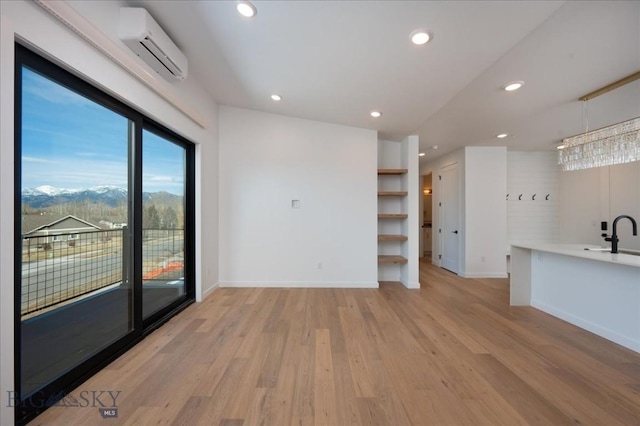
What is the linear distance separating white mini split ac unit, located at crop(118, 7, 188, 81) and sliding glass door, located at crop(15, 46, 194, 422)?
499 mm

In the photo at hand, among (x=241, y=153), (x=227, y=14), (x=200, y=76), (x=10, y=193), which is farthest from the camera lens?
(x=241, y=153)

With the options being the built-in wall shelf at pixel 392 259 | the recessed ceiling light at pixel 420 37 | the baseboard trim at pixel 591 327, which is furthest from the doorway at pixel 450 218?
the recessed ceiling light at pixel 420 37

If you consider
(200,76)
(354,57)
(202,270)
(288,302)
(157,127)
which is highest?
(200,76)

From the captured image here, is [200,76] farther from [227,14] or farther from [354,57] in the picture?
[354,57]

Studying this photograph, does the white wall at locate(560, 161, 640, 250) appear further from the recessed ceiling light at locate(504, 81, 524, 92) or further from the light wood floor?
the recessed ceiling light at locate(504, 81, 524, 92)

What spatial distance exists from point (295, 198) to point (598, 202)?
5898mm

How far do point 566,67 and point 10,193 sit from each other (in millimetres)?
4352

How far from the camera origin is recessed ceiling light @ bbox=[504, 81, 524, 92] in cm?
254

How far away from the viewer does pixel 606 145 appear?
2768 mm

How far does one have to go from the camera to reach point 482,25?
1827 mm

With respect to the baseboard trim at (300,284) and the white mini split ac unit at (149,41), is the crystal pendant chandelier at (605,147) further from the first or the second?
the white mini split ac unit at (149,41)

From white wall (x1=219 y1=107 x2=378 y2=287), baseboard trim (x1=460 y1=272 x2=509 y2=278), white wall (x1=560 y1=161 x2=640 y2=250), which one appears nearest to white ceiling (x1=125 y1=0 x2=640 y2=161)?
white wall (x1=219 y1=107 x2=378 y2=287)

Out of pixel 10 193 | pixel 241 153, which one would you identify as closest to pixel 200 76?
pixel 241 153

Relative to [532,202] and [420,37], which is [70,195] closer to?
[420,37]
